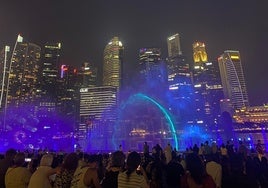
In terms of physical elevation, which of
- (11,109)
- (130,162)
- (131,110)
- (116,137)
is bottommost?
(130,162)

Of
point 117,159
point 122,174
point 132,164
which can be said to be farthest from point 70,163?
point 132,164

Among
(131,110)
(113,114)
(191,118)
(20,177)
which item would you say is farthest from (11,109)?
(20,177)

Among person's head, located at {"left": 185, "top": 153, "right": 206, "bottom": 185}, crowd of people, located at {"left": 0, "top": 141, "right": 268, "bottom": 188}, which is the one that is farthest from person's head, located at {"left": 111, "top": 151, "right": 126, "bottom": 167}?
person's head, located at {"left": 185, "top": 153, "right": 206, "bottom": 185}

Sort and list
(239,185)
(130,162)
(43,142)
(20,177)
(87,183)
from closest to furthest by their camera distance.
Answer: (239,185), (130,162), (87,183), (20,177), (43,142)

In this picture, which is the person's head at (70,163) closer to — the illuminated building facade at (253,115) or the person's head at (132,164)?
the person's head at (132,164)

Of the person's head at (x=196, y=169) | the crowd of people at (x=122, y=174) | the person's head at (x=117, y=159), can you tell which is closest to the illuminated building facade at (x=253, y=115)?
the crowd of people at (x=122, y=174)

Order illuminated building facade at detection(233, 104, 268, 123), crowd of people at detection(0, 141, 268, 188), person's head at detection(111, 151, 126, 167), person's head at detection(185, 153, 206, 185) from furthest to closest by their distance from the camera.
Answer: illuminated building facade at detection(233, 104, 268, 123), person's head at detection(111, 151, 126, 167), crowd of people at detection(0, 141, 268, 188), person's head at detection(185, 153, 206, 185)

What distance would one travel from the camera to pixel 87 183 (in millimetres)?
6453

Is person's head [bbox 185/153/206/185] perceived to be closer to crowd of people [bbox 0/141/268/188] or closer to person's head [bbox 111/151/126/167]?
crowd of people [bbox 0/141/268/188]

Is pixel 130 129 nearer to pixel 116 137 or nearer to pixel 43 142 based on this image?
pixel 116 137

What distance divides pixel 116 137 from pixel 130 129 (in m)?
10.1

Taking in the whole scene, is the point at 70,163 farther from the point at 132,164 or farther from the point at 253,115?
the point at 253,115

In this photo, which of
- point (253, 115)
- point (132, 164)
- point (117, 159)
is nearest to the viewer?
point (132, 164)

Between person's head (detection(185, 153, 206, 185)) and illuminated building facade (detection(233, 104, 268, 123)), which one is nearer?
person's head (detection(185, 153, 206, 185))
